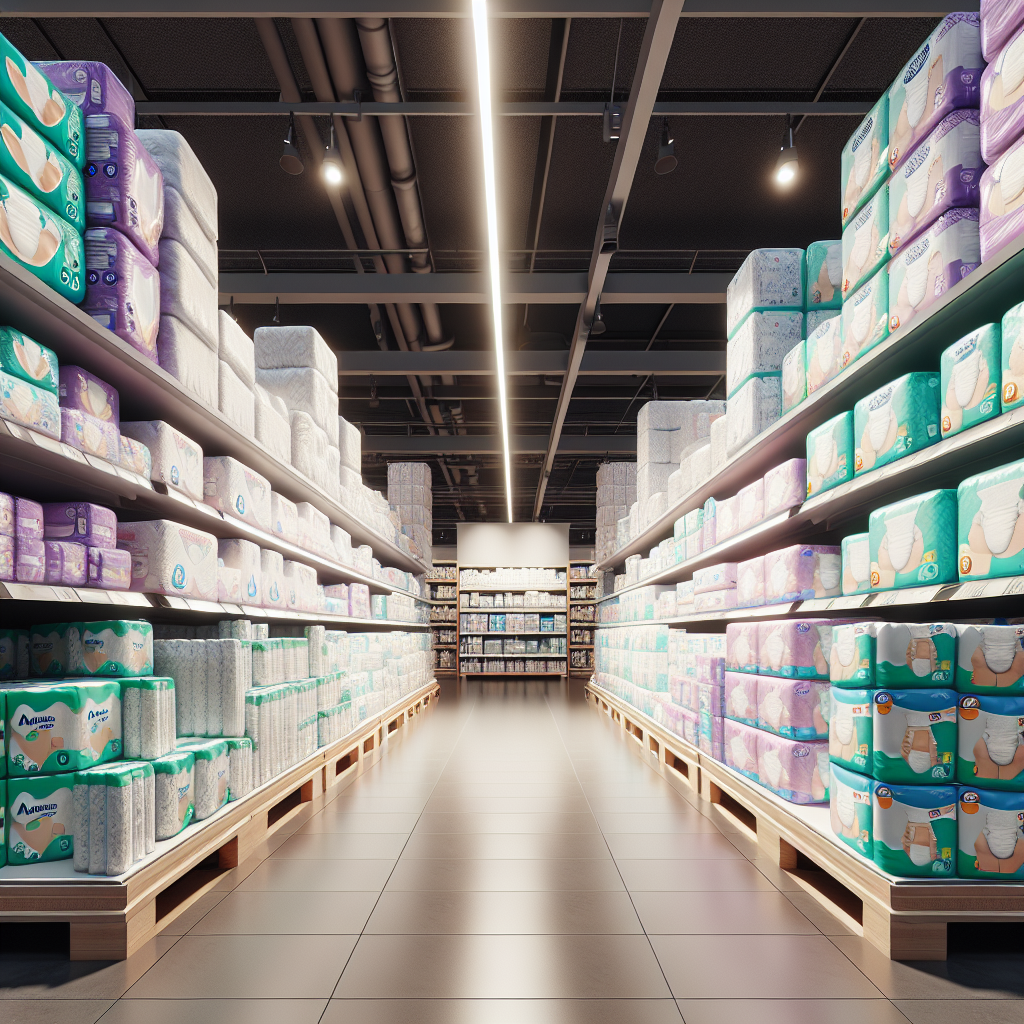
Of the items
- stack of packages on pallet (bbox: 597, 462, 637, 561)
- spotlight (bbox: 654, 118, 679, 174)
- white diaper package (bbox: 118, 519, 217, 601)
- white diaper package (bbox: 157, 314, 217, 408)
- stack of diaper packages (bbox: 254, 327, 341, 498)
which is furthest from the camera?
stack of packages on pallet (bbox: 597, 462, 637, 561)

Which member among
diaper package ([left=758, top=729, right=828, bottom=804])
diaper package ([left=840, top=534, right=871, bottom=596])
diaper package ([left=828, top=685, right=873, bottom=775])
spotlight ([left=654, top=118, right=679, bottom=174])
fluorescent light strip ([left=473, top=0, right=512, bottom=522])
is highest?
spotlight ([left=654, top=118, right=679, bottom=174])

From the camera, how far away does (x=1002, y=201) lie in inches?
73.4

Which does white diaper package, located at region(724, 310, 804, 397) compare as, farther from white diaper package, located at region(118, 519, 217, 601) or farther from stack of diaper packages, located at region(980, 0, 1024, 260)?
white diaper package, located at region(118, 519, 217, 601)

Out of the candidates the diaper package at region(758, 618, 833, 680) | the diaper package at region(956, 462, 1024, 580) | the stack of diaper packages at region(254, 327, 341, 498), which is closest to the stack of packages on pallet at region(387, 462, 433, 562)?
the stack of diaper packages at region(254, 327, 341, 498)

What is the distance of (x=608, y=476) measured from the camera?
1060 cm

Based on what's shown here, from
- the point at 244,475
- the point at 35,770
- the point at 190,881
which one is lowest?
the point at 190,881

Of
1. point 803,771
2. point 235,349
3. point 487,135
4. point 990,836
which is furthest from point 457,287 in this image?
point 990,836

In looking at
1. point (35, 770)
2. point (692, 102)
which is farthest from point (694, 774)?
point (692, 102)

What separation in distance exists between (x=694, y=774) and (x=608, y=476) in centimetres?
678

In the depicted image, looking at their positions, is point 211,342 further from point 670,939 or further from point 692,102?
point 692,102

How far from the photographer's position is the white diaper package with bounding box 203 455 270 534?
124 inches

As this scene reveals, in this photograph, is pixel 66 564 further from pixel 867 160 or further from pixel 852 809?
pixel 867 160

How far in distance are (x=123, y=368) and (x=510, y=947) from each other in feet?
6.93

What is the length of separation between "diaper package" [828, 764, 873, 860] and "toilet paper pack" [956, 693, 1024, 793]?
25cm
